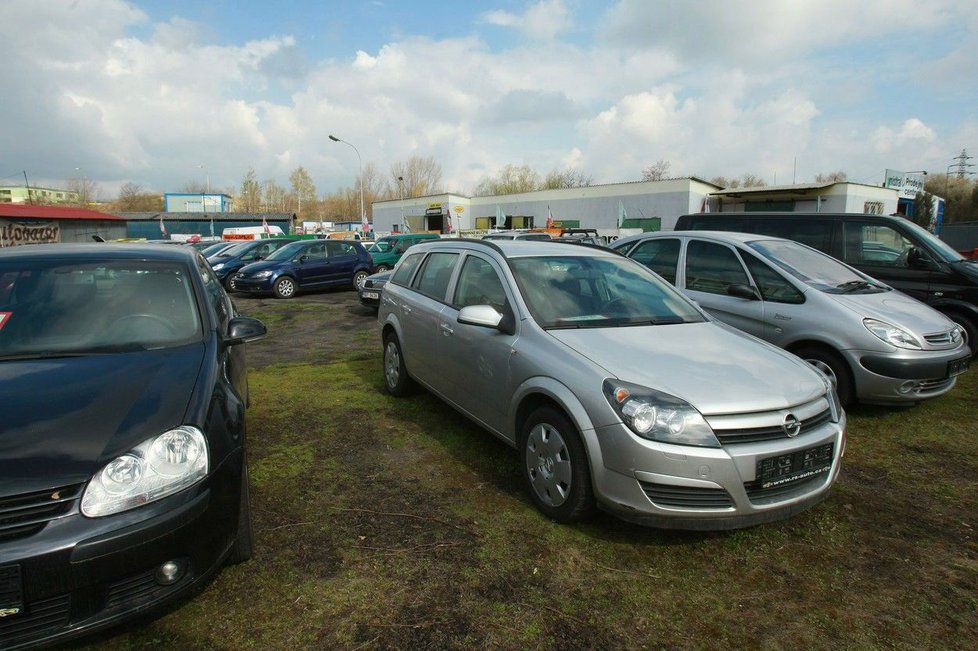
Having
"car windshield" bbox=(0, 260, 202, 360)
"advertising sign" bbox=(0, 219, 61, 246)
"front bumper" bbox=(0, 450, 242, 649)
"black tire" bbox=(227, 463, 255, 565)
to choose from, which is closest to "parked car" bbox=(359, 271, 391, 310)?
"car windshield" bbox=(0, 260, 202, 360)

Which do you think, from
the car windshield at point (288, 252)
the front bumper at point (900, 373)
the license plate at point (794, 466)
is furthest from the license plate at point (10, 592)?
the car windshield at point (288, 252)

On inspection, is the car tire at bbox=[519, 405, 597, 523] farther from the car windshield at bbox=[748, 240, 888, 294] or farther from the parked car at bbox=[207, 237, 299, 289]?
the parked car at bbox=[207, 237, 299, 289]

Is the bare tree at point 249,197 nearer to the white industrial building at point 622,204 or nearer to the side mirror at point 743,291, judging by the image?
the white industrial building at point 622,204

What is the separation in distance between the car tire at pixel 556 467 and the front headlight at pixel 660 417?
330mm

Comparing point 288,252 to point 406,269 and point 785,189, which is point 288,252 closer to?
point 406,269

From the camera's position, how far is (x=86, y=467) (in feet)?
6.71

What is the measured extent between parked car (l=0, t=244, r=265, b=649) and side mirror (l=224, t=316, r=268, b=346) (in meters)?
0.10

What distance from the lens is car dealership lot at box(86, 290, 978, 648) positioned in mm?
2354

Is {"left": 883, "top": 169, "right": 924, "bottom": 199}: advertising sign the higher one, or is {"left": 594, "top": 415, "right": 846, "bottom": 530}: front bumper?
{"left": 883, "top": 169, "right": 924, "bottom": 199}: advertising sign

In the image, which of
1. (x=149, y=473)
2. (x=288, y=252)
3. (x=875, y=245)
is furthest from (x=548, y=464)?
(x=288, y=252)

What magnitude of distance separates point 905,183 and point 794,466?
42.7 meters

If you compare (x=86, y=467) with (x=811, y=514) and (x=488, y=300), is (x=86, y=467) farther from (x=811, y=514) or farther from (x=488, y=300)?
(x=811, y=514)

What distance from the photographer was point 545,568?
277cm

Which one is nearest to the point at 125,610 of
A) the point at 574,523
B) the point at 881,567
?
the point at 574,523
